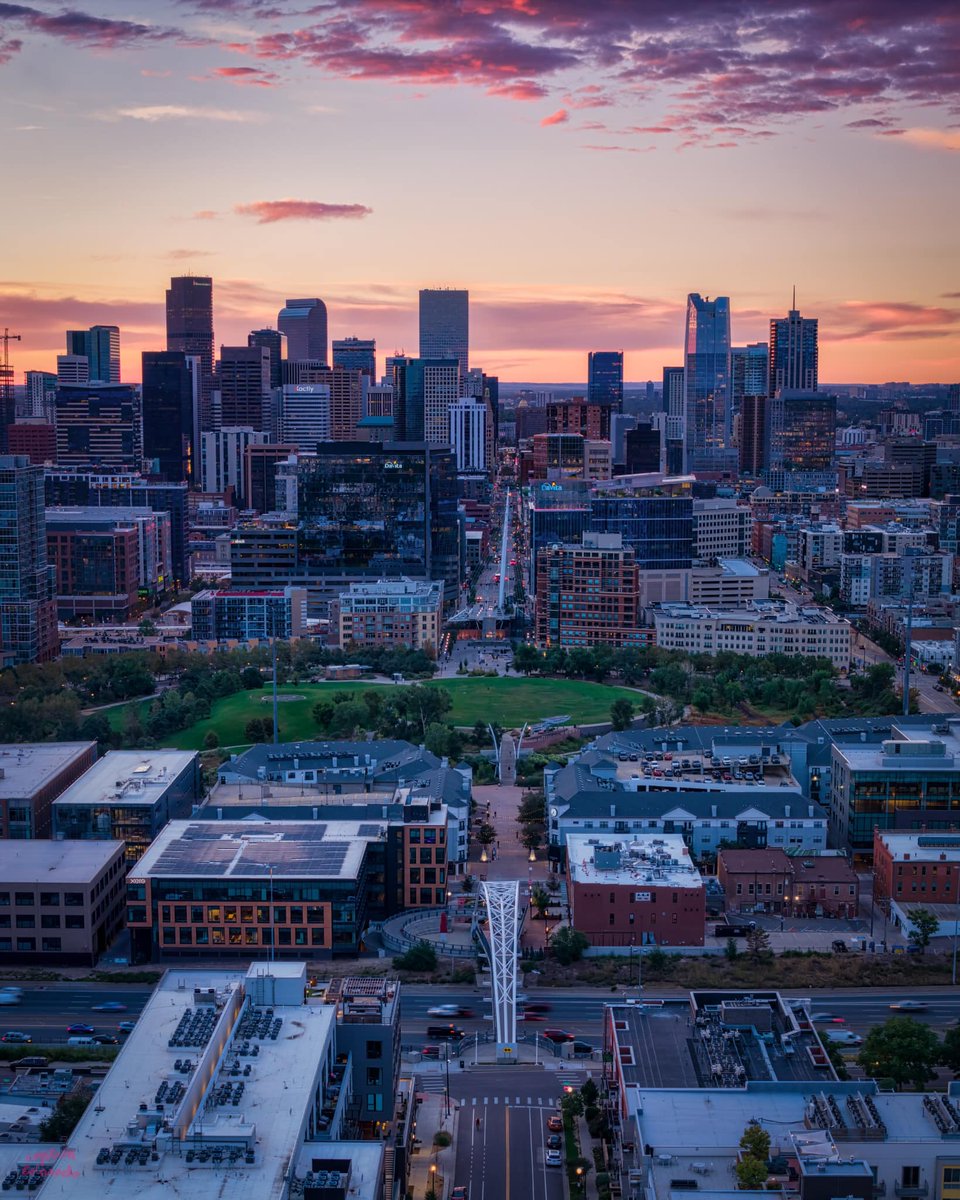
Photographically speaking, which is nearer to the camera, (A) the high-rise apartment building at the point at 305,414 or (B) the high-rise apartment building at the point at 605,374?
(A) the high-rise apartment building at the point at 305,414

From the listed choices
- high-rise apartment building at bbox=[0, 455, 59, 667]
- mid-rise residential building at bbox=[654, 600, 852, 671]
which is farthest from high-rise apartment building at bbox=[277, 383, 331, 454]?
mid-rise residential building at bbox=[654, 600, 852, 671]

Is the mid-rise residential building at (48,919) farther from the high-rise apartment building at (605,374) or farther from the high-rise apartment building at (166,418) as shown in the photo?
the high-rise apartment building at (605,374)

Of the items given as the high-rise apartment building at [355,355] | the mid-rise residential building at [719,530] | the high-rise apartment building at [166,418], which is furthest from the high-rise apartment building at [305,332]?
the mid-rise residential building at [719,530]

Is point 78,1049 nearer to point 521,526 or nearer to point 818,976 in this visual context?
point 818,976

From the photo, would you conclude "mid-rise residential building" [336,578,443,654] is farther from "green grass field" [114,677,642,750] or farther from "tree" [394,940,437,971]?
"tree" [394,940,437,971]

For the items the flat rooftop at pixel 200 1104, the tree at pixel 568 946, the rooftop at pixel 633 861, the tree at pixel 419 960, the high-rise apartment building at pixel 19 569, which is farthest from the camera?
the high-rise apartment building at pixel 19 569
